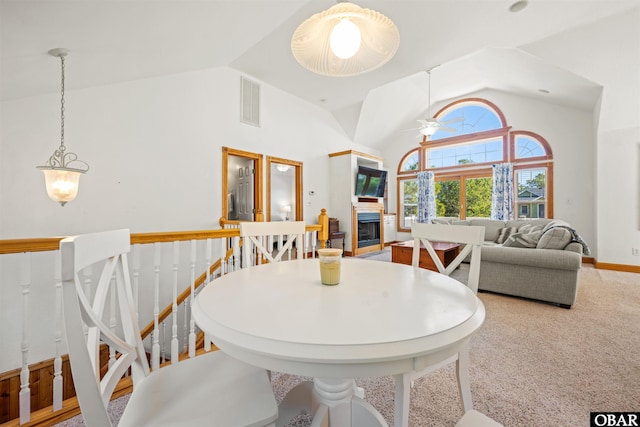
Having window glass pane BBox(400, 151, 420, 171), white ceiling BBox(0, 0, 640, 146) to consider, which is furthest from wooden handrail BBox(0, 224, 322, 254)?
window glass pane BBox(400, 151, 420, 171)

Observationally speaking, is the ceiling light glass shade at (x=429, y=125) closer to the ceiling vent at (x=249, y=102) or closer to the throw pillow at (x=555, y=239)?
the throw pillow at (x=555, y=239)

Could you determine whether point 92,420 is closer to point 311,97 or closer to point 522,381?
point 522,381

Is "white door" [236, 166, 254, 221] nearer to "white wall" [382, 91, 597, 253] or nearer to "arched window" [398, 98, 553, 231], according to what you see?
"arched window" [398, 98, 553, 231]

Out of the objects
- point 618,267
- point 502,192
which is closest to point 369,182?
point 502,192

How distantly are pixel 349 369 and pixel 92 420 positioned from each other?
2.13 ft

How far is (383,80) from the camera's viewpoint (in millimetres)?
4891

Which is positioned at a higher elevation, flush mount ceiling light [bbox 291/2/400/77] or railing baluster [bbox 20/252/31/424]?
flush mount ceiling light [bbox 291/2/400/77]

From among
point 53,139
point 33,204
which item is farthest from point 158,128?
point 33,204

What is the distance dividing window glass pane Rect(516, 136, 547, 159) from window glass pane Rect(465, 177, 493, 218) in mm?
797

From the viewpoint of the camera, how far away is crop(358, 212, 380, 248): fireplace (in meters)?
6.18

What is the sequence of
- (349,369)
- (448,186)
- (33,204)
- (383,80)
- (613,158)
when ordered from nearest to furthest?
1. (349,369)
2. (33,204)
3. (613,158)
4. (383,80)
5. (448,186)

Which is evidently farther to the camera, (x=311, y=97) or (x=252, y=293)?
(x=311, y=97)

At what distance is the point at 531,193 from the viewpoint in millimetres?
5871

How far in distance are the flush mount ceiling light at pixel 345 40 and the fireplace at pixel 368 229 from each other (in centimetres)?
466
